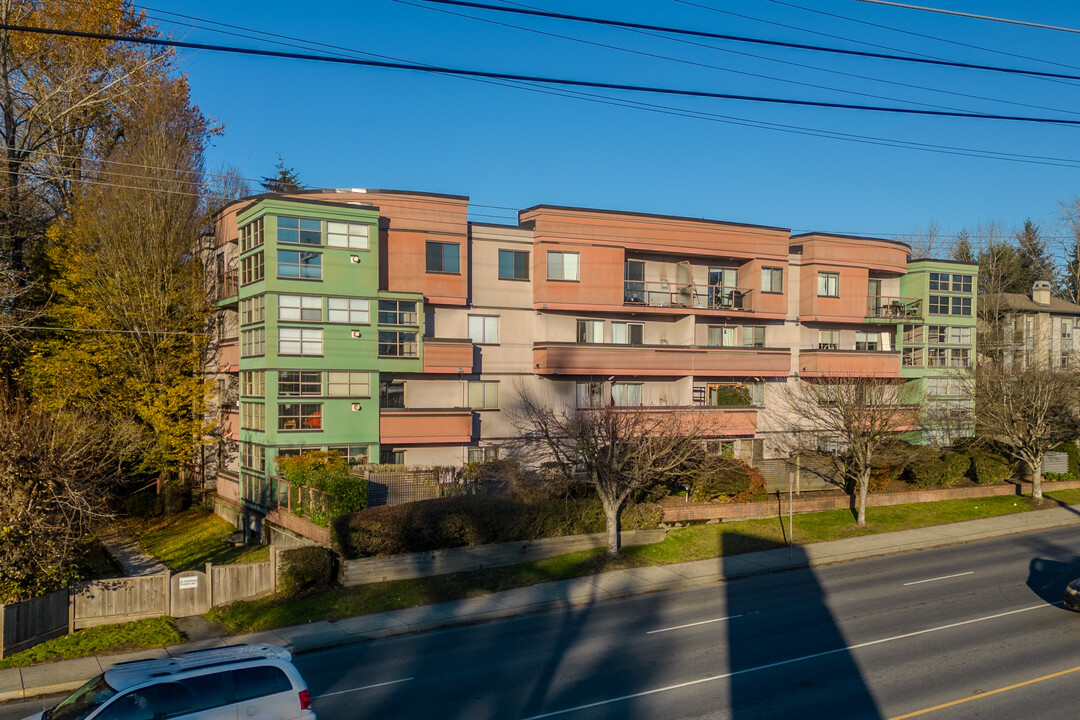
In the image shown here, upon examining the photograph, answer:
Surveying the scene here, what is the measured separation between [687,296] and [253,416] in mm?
21279

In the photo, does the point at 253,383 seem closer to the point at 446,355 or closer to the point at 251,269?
the point at 251,269

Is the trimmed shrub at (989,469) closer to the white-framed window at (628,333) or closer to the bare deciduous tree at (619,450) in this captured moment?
the white-framed window at (628,333)

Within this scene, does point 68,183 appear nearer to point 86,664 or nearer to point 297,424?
point 297,424

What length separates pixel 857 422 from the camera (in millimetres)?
33906

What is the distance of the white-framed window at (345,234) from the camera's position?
33812 mm

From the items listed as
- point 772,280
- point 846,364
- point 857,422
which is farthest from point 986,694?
point 846,364

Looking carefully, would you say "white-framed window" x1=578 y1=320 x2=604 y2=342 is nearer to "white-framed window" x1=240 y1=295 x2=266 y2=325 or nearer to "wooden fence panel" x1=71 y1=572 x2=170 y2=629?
"white-framed window" x1=240 y1=295 x2=266 y2=325

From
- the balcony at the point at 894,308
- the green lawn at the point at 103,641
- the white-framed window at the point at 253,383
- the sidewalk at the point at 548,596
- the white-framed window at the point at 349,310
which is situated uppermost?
the balcony at the point at 894,308

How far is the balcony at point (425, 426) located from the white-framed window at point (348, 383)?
118 centimetres

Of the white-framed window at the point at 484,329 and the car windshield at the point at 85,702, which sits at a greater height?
the white-framed window at the point at 484,329

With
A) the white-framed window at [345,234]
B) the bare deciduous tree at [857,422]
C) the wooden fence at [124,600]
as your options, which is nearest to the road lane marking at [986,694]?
the wooden fence at [124,600]

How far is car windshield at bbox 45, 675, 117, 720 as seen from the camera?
11211mm

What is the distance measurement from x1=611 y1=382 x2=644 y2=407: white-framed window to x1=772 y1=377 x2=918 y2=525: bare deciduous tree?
23.8 feet

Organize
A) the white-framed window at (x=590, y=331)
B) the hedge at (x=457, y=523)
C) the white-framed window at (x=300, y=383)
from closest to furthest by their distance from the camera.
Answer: the hedge at (x=457, y=523), the white-framed window at (x=300, y=383), the white-framed window at (x=590, y=331)
